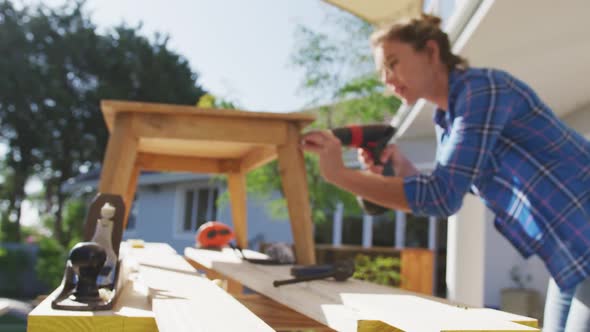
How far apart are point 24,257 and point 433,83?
58.1 ft

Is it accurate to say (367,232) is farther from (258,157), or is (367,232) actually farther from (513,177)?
(513,177)

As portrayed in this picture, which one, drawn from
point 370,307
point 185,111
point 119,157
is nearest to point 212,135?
point 185,111

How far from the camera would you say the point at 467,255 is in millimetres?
3916

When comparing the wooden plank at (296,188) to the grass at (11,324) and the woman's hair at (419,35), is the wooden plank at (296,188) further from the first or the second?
the grass at (11,324)

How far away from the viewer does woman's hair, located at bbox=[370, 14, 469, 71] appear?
1636 millimetres

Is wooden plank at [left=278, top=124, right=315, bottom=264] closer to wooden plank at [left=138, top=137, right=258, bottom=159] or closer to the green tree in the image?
wooden plank at [left=138, top=137, right=258, bottom=159]

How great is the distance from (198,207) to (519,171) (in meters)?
16.2

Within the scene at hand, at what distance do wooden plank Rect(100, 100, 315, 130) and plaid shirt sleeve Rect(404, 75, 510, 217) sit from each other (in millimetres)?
1005

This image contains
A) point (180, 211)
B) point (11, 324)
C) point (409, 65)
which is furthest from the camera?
point (180, 211)

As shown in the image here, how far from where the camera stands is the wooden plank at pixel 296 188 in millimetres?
2355

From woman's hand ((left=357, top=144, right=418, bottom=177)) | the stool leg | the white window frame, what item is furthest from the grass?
woman's hand ((left=357, top=144, right=418, bottom=177))

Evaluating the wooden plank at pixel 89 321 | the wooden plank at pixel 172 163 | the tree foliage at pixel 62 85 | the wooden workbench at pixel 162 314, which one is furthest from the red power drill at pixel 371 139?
the tree foliage at pixel 62 85

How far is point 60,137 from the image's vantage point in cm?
2439

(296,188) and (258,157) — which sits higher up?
(258,157)
